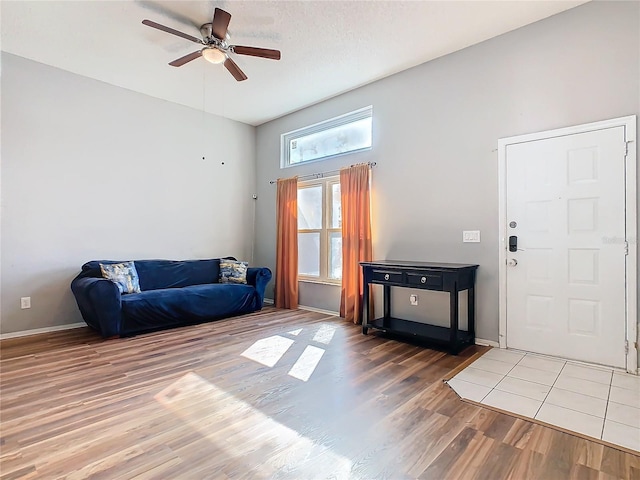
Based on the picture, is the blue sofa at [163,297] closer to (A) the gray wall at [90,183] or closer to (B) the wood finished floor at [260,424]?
(A) the gray wall at [90,183]

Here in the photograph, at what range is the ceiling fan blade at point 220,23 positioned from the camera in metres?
2.61

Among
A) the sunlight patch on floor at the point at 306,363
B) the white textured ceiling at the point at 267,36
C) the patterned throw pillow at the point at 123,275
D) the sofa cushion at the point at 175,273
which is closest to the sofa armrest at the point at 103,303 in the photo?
the patterned throw pillow at the point at 123,275

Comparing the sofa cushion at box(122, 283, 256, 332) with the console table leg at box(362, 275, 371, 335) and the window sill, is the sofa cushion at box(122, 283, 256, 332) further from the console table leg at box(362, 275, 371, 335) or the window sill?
the console table leg at box(362, 275, 371, 335)

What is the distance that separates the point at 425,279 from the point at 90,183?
4.19 meters

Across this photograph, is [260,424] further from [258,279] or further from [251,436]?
[258,279]

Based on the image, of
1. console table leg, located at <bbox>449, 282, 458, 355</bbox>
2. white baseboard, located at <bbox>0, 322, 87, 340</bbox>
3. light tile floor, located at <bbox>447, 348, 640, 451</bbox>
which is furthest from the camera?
white baseboard, located at <bbox>0, 322, 87, 340</bbox>

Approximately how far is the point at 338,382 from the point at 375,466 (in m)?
0.95

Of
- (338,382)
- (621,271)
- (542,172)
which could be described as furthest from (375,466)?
(542,172)

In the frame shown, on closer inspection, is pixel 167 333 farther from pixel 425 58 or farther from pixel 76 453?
pixel 425 58

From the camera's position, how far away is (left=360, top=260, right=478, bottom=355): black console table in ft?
10.3

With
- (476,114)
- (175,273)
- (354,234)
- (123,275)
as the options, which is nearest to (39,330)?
(123,275)

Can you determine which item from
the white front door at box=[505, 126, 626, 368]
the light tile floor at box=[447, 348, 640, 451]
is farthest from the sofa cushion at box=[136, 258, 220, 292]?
the white front door at box=[505, 126, 626, 368]

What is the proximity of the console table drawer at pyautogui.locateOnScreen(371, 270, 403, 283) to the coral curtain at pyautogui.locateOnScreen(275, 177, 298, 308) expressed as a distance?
1.80 m

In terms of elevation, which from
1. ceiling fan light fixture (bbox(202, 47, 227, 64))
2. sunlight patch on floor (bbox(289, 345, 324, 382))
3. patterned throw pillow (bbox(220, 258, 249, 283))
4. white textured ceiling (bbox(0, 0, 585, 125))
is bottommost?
sunlight patch on floor (bbox(289, 345, 324, 382))
